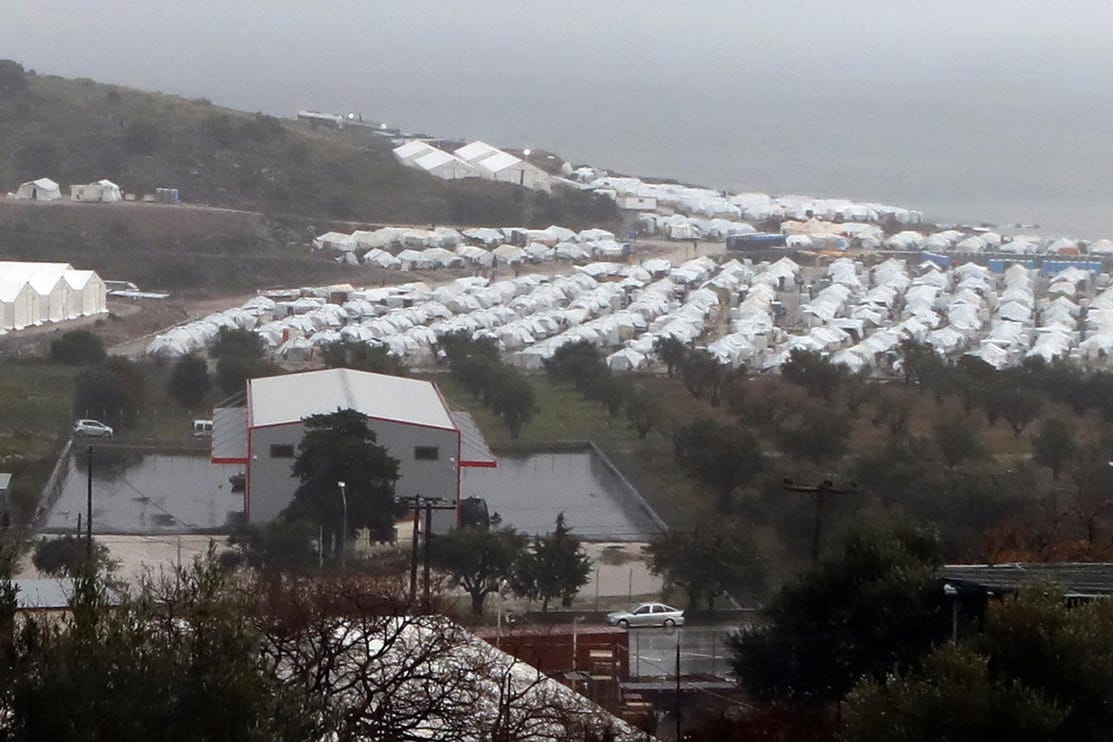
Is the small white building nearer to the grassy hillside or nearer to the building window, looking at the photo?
the grassy hillside

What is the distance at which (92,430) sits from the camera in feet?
26.0

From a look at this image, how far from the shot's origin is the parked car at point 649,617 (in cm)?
514

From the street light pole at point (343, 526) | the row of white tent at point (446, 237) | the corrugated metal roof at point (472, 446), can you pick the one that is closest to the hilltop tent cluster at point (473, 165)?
the row of white tent at point (446, 237)

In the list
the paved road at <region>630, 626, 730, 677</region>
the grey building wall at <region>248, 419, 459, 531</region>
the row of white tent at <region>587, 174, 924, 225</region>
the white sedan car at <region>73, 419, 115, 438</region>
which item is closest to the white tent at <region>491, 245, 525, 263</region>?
the row of white tent at <region>587, 174, 924, 225</region>

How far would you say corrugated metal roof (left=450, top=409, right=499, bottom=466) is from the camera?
22.9 ft

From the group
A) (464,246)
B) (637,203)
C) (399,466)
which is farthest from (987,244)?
(399,466)

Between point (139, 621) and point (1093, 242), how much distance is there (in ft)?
72.9

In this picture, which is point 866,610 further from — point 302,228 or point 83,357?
point 302,228

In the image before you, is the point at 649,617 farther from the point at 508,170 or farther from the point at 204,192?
the point at 508,170

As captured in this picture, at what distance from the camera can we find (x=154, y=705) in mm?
1920

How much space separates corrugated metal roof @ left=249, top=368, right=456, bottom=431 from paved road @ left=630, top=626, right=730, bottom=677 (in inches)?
81.4

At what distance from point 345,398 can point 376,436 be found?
551mm

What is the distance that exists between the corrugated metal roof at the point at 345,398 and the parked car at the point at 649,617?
186 centimetres

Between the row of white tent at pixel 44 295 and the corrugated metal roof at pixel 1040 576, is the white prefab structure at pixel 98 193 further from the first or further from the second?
the corrugated metal roof at pixel 1040 576
